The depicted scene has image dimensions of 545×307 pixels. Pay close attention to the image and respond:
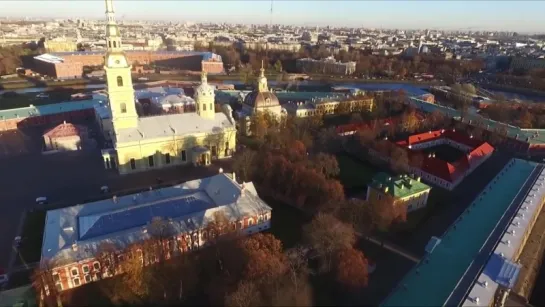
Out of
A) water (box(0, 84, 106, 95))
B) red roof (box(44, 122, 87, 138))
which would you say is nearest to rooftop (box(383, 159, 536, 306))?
red roof (box(44, 122, 87, 138))

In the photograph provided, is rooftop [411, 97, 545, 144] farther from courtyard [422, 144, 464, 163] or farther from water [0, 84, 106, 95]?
water [0, 84, 106, 95]

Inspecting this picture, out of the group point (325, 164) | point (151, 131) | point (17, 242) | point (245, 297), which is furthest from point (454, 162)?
point (17, 242)

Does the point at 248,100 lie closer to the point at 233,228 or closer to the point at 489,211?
the point at 233,228

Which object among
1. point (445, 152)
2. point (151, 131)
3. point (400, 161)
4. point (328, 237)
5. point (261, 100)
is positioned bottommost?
point (445, 152)

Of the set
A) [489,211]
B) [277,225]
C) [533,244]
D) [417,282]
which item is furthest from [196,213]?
[533,244]

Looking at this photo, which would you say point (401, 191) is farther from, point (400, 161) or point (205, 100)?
Answer: point (205, 100)
